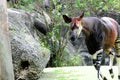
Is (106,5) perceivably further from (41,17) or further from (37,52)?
(37,52)

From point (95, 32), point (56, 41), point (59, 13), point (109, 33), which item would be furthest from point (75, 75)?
point (56, 41)

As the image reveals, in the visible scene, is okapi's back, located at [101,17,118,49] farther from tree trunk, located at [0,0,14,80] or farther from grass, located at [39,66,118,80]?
tree trunk, located at [0,0,14,80]

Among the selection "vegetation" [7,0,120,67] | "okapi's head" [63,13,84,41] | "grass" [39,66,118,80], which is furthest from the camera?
"vegetation" [7,0,120,67]

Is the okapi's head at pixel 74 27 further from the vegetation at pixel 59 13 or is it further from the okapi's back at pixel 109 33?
the vegetation at pixel 59 13

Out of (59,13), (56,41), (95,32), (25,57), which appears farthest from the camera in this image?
(56,41)

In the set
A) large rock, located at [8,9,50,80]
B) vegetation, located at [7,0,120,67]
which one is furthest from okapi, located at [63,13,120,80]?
vegetation, located at [7,0,120,67]

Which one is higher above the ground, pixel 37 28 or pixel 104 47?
pixel 104 47

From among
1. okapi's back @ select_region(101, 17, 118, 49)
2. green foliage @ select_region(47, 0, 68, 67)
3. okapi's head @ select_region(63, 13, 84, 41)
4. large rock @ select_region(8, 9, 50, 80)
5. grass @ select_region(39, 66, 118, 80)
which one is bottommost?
green foliage @ select_region(47, 0, 68, 67)

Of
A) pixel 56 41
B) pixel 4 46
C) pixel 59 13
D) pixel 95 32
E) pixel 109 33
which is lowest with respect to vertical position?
pixel 56 41

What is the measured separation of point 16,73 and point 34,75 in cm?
62

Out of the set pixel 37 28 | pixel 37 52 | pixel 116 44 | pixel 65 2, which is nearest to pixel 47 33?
pixel 37 28

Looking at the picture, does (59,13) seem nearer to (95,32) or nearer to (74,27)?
(95,32)

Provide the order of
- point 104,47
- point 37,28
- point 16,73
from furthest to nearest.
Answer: point 37,28 < point 16,73 < point 104,47

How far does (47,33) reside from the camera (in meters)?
15.7
